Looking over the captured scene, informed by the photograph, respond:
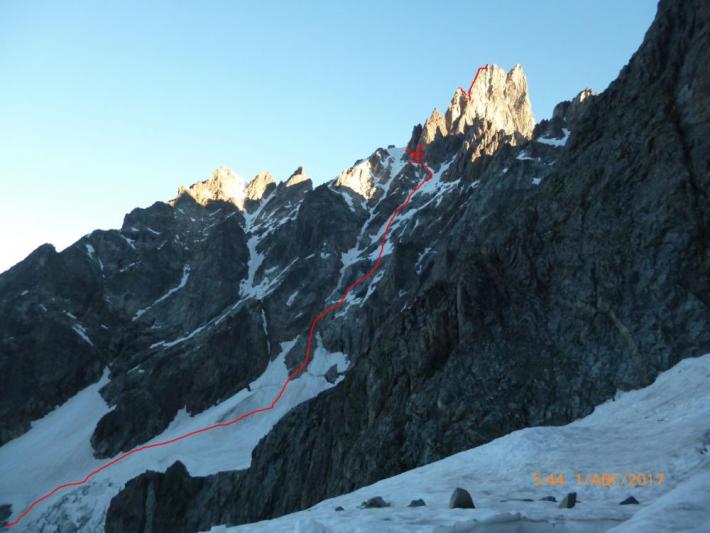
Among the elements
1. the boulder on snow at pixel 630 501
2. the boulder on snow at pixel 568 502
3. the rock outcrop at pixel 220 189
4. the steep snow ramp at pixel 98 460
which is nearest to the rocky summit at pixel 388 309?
the steep snow ramp at pixel 98 460

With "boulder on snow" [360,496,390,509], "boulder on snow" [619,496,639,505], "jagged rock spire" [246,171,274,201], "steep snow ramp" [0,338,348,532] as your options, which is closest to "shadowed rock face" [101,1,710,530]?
"steep snow ramp" [0,338,348,532]

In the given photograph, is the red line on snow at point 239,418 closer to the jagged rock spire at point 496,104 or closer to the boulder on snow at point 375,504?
the jagged rock spire at point 496,104

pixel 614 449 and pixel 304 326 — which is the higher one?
pixel 304 326

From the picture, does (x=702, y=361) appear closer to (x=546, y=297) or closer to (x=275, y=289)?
(x=546, y=297)

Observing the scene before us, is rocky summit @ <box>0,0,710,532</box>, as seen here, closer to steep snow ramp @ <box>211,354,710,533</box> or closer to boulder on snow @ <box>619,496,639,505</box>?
steep snow ramp @ <box>211,354,710,533</box>

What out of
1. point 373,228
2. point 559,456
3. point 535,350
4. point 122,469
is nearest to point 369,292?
point 373,228

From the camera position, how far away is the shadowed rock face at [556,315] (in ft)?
108

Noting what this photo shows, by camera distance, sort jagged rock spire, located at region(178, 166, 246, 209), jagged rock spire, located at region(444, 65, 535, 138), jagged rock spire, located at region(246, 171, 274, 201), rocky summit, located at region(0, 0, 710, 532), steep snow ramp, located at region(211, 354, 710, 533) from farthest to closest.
→ jagged rock spire, located at region(246, 171, 274, 201) → jagged rock spire, located at region(178, 166, 246, 209) → jagged rock spire, located at region(444, 65, 535, 138) → rocky summit, located at region(0, 0, 710, 532) → steep snow ramp, located at region(211, 354, 710, 533)

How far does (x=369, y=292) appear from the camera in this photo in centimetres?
8312

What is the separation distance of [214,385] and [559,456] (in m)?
72.3

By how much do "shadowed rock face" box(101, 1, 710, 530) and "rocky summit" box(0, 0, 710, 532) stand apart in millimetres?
148

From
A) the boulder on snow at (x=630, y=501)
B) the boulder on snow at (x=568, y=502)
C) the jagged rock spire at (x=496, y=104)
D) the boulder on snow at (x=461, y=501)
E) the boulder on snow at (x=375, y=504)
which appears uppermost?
the jagged rock spire at (x=496, y=104)

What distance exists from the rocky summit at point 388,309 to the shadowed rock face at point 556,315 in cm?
15

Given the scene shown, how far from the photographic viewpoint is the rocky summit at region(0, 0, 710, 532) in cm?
3484
